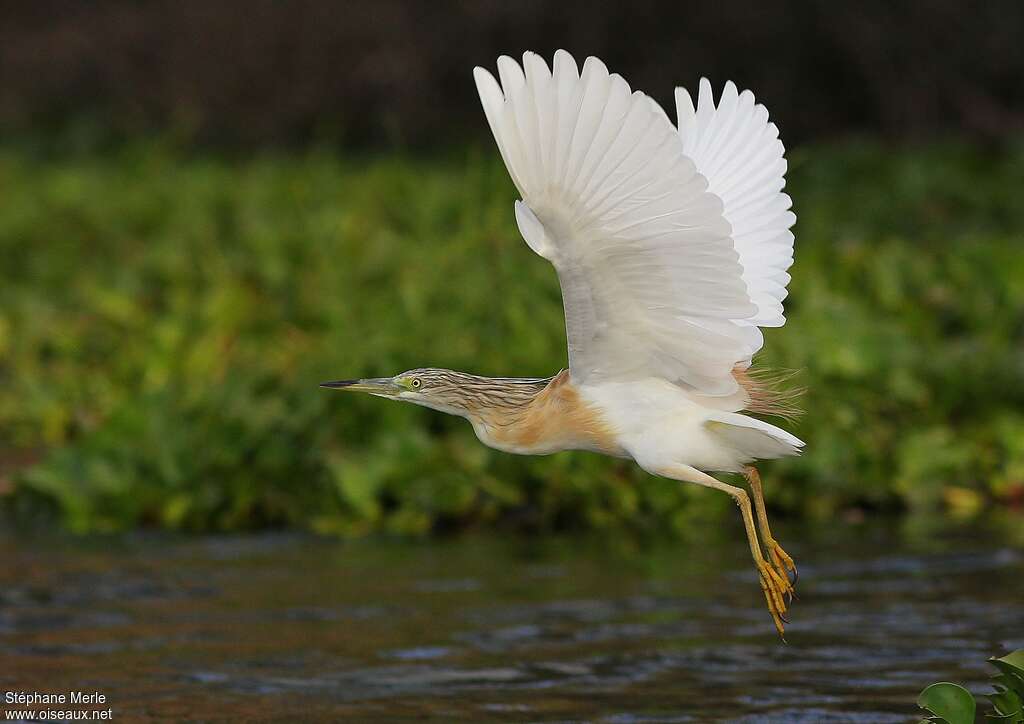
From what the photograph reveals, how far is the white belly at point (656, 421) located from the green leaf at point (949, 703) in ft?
3.16

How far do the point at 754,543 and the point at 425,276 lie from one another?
5.40 metres

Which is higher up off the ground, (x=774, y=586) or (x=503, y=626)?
(x=774, y=586)

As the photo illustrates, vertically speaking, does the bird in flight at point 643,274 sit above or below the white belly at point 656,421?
above

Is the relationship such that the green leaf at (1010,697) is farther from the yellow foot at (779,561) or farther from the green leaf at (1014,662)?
the yellow foot at (779,561)

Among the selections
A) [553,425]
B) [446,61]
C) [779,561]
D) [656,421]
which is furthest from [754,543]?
[446,61]

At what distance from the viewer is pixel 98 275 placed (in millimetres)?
12219

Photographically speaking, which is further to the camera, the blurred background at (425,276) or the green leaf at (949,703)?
the blurred background at (425,276)

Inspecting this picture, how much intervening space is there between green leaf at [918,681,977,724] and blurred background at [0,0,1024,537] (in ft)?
12.5

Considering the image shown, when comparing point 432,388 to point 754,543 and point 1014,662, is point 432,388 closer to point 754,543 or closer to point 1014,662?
point 754,543

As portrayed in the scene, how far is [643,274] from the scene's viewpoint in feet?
15.4

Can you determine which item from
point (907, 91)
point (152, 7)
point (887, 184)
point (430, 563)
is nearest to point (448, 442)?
point (430, 563)

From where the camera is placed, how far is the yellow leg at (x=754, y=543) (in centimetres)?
511

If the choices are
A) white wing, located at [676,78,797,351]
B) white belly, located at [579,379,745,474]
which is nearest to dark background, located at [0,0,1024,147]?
white wing, located at [676,78,797,351]

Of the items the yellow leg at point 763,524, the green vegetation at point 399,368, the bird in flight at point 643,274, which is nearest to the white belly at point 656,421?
the bird in flight at point 643,274
